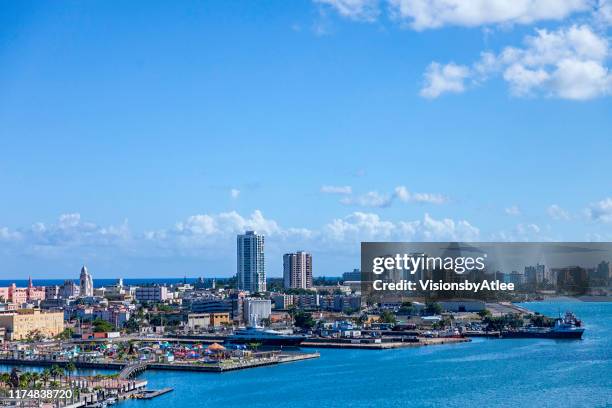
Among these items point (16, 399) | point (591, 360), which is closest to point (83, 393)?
point (16, 399)

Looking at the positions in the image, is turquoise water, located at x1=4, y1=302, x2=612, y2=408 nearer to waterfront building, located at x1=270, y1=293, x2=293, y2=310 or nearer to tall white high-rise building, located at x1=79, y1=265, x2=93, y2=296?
waterfront building, located at x1=270, y1=293, x2=293, y2=310

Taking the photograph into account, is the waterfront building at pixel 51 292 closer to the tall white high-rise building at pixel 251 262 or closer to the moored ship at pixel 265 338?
the tall white high-rise building at pixel 251 262

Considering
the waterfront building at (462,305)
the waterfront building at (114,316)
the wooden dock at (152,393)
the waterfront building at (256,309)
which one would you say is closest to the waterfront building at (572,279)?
the waterfront building at (462,305)

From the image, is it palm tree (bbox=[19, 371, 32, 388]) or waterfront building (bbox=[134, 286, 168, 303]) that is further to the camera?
waterfront building (bbox=[134, 286, 168, 303])

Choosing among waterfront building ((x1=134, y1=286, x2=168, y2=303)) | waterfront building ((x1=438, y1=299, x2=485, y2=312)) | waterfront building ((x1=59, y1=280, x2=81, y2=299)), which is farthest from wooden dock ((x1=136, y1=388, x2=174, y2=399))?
waterfront building ((x1=59, y1=280, x2=81, y2=299))

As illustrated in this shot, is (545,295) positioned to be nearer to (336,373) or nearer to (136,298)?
(136,298)

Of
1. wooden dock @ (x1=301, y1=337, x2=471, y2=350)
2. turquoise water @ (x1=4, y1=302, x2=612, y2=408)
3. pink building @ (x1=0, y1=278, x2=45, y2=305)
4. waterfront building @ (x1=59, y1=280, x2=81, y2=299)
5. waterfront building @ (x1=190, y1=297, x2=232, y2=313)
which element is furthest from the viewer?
waterfront building @ (x1=59, y1=280, x2=81, y2=299)

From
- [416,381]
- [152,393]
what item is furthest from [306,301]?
[152,393]
